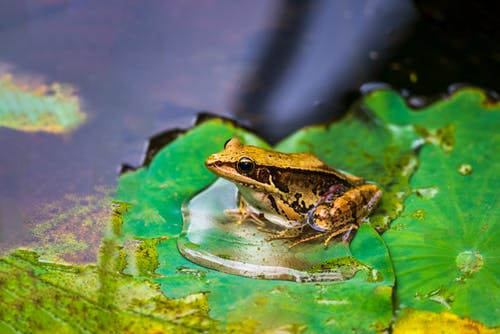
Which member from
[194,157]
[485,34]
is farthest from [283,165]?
[485,34]

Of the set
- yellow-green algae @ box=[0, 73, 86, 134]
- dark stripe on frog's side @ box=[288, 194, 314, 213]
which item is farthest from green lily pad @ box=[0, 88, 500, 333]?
yellow-green algae @ box=[0, 73, 86, 134]

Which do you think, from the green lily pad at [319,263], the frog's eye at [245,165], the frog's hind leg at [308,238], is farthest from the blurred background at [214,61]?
the frog's hind leg at [308,238]

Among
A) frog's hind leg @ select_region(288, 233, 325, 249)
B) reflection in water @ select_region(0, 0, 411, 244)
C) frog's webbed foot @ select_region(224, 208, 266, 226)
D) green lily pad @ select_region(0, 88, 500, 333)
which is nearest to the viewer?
green lily pad @ select_region(0, 88, 500, 333)

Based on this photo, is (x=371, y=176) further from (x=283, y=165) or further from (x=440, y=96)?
(x=440, y=96)

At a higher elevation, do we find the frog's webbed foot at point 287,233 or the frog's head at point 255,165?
the frog's head at point 255,165

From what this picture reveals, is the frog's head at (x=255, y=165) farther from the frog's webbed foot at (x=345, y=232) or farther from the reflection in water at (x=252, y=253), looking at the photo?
the frog's webbed foot at (x=345, y=232)

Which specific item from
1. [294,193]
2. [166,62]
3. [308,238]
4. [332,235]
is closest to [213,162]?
[294,193]

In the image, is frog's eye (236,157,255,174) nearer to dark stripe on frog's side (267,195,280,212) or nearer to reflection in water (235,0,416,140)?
dark stripe on frog's side (267,195,280,212)
